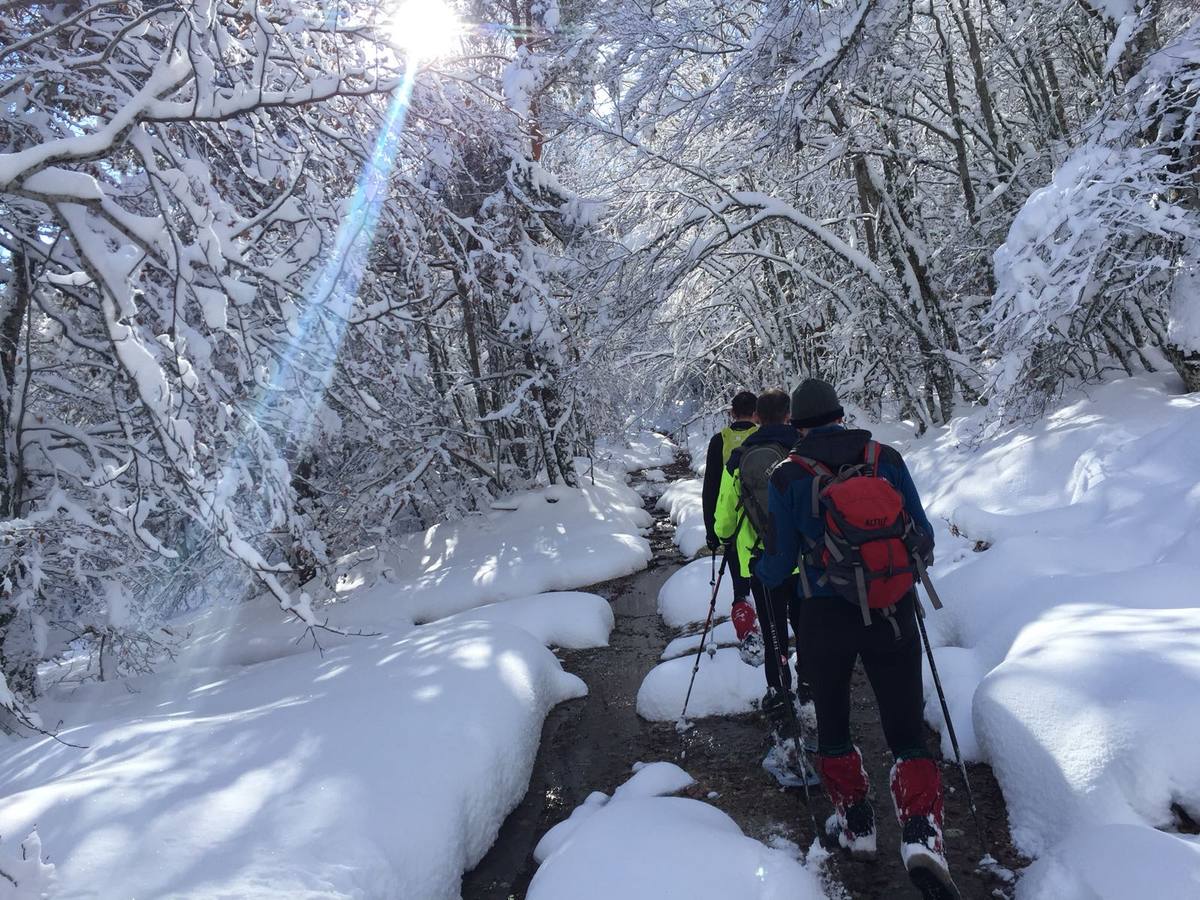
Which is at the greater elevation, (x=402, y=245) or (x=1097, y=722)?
(x=402, y=245)

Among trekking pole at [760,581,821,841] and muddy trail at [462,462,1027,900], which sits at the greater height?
trekking pole at [760,581,821,841]

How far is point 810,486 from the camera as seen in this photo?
3115mm

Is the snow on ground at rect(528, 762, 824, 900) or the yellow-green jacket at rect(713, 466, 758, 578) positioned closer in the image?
the snow on ground at rect(528, 762, 824, 900)

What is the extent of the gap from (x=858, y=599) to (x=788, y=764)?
194 cm

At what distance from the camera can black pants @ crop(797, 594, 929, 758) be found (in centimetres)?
299

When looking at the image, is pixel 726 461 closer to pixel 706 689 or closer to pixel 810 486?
pixel 810 486

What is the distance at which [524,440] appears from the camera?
13727 millimetres

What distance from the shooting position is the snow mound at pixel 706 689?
5.45 meters

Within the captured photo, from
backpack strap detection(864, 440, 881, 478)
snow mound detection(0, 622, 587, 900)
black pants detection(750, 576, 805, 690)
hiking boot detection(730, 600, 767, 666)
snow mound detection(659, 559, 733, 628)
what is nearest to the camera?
snow mound detection(0, 622, 587, 900)

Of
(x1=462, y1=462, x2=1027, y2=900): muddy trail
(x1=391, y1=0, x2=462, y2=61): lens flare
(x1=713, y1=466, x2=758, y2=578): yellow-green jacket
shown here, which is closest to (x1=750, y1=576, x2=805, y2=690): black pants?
(x1=713, y1=466, x2=758, y2=578): yellow-green jacket

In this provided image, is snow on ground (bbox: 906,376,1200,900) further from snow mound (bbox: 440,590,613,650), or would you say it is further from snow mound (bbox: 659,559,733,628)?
snow mound (bbox: 440,590,613,650)

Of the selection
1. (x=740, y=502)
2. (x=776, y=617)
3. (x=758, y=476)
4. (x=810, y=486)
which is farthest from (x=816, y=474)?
(x=776, y=617)

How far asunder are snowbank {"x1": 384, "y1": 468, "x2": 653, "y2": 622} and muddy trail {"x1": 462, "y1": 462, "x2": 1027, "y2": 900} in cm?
337

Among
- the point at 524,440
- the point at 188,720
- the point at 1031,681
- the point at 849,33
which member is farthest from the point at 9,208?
the point at 524,440
